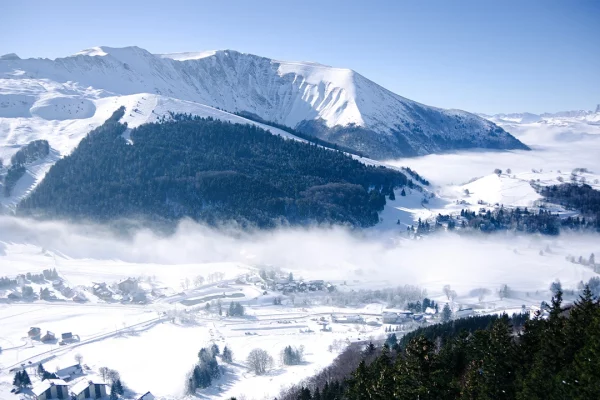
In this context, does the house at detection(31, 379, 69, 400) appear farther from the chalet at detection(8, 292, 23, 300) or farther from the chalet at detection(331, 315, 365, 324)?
the chalet at detection(331, 315, 365, 324)

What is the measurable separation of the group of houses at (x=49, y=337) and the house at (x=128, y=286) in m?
21.2

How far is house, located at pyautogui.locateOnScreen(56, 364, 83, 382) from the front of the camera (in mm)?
57572

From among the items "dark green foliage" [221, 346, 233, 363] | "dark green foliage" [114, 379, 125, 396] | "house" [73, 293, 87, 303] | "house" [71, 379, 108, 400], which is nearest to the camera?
"house" [71, 379, 108, 400]

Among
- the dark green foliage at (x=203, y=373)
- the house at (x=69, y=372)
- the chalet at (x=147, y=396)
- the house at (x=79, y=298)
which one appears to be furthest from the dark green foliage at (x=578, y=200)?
the house at (x=69, y=372)

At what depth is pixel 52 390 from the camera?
5350 cm

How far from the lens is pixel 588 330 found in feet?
88.2

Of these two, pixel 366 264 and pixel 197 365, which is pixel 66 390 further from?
pixel 366 264

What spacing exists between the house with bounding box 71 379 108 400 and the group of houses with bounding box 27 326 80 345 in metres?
16.7

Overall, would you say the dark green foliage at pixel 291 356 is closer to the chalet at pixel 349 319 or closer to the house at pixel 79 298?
the chalet at pixel 349 319

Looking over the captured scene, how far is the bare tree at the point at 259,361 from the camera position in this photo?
201 ft

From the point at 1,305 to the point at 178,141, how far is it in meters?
78.7

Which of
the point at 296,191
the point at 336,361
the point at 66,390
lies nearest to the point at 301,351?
the point at 336,361

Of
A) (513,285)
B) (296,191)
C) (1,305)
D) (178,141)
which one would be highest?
(178,141)

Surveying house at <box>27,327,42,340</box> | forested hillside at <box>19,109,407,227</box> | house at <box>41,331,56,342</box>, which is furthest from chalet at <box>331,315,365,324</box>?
forested hillside at <box>19,109,407,227</box>
